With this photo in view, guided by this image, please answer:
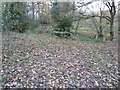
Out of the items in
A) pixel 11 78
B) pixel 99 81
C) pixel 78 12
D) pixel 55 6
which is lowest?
pixel 99 81

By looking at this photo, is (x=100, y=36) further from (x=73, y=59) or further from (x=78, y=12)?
(x=73, y=59)

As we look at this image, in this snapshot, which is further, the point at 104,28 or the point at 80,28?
the point at 80,28

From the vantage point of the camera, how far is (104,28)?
955 centimetres

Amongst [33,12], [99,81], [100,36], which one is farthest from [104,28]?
[99,81]

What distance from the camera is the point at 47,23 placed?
1043 cm

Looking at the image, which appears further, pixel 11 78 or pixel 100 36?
pixel 100 36

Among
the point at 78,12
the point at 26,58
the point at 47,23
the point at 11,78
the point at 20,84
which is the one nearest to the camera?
the point at 20,84

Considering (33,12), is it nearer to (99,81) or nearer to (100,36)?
(100,36)

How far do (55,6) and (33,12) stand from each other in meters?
2.30

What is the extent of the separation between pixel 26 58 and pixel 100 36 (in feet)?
25.9

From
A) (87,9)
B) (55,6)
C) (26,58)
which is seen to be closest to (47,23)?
(55,6)

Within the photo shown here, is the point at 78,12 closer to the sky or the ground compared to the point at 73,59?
closer to the sky

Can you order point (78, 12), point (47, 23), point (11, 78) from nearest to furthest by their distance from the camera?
1. point (11, 78)
2. point (78, 12)
3. point (47, 23)

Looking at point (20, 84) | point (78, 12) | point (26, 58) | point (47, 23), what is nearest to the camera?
point (20, 84)
